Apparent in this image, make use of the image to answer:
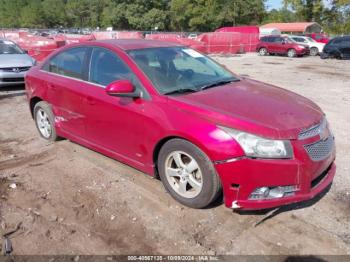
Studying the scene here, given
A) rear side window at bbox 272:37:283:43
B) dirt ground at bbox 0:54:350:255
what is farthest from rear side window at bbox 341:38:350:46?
dirt ground at bbox 0:54:350:255

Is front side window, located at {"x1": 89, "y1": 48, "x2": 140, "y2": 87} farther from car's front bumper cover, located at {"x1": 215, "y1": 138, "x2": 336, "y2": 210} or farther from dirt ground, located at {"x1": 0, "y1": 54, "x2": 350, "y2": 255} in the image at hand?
car's front bumper cover, located at {"x1": 215, "y1": 138, "x2": 336, "y2": 210}

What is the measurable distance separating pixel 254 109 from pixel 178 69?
115 cm

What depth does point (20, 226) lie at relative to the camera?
3387 mm

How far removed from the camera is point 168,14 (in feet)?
293

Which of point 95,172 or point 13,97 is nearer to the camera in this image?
point 95,172

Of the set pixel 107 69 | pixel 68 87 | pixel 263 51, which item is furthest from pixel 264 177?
pixel 263 51

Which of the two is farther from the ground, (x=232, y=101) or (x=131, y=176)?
(x=232, y=101)

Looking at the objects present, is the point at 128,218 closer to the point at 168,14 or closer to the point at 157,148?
the point at 157,148

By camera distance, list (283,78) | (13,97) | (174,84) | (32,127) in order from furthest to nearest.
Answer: (283,78) < (13,97) < (32,127) < (174,84)

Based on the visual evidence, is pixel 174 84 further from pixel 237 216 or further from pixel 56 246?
pixel 56 246

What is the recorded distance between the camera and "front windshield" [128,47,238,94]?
387 centimetres

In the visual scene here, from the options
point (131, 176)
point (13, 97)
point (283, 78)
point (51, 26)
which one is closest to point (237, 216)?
point (131, 176)

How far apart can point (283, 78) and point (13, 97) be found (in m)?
9.67

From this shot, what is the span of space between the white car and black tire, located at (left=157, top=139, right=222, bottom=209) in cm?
2625
